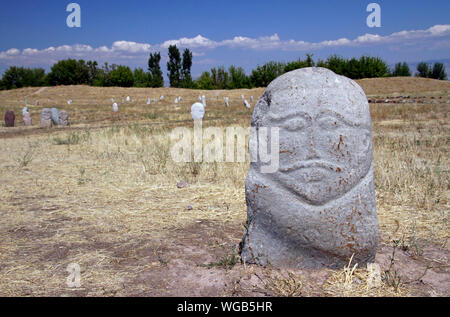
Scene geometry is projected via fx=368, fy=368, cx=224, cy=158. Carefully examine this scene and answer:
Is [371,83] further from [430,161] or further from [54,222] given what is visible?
[54,222]

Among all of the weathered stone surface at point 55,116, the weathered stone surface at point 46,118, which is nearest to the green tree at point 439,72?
the weathered stone surface at point 55,116

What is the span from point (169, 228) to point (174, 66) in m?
60.5

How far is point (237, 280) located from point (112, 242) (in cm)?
165

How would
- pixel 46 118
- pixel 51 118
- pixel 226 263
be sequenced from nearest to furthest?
pixel 226 263 < pixel 46 118 < pixel 51 118

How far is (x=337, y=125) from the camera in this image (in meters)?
3.04

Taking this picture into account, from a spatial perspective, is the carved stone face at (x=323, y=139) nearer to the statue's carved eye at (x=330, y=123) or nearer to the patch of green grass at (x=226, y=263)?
the statue's carved eye at (x=330, y=123)

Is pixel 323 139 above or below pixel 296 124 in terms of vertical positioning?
below

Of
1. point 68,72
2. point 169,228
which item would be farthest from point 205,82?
point 169,228

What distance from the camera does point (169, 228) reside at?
4.39 meters

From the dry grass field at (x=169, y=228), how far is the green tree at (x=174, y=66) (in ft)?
180

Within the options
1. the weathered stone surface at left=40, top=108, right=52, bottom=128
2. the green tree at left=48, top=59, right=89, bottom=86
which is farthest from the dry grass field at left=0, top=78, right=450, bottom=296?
the green tree at left=48, top=59, right=89, bottom=86

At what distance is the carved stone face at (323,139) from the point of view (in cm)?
304

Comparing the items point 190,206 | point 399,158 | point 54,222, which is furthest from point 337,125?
point 399,158

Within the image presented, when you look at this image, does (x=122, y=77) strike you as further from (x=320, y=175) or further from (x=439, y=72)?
(x=320, y=175)
